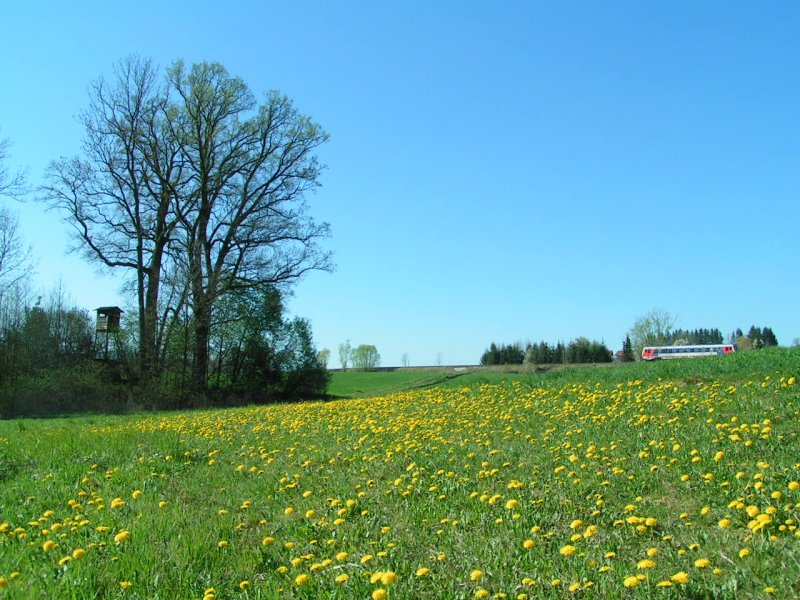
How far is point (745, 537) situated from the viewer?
423cm

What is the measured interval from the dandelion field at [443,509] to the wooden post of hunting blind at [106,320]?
2559 centimetres

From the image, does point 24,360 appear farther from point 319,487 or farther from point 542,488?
point 542,488

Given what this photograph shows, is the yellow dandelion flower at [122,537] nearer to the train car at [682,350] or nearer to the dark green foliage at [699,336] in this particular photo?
the train car at [682,350]

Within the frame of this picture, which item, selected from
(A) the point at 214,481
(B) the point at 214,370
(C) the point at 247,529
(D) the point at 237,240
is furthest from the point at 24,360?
→ (C) the point at 247,529

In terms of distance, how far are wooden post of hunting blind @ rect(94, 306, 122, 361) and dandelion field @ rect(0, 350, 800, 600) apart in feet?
83.9

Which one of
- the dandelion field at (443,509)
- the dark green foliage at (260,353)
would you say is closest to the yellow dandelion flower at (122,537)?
the dandelion field at (443,509)

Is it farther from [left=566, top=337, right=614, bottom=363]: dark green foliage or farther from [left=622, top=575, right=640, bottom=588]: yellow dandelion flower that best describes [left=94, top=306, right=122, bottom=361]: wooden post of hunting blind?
[left=566, top=337, right=614, bottom=363]: dark green foliage

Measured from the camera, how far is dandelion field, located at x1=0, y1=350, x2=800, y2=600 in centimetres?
396

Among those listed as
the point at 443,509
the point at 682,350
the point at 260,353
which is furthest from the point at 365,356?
the point at 443,509

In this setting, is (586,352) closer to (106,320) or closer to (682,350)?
(682,350)

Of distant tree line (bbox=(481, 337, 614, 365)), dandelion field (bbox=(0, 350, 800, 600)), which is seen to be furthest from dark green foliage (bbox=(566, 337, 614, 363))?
dandelion field (bbox=(0, 350, 800, 600))

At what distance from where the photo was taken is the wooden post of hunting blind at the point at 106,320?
34184mm

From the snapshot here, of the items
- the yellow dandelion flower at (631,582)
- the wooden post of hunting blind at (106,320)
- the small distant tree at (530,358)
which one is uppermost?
the wooden post of hunting blind at (106,320)

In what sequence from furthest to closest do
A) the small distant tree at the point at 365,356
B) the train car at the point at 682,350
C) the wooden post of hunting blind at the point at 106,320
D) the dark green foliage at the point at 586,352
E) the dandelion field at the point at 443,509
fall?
1. the small distant tree at the point at 365,356
2. the dark green foliage at the point at 586,352
3. the train car at the point at 682,350
4. the wooden post of hunting blind at the point at 106,320
5. the dandelion field at the point at 443,509
